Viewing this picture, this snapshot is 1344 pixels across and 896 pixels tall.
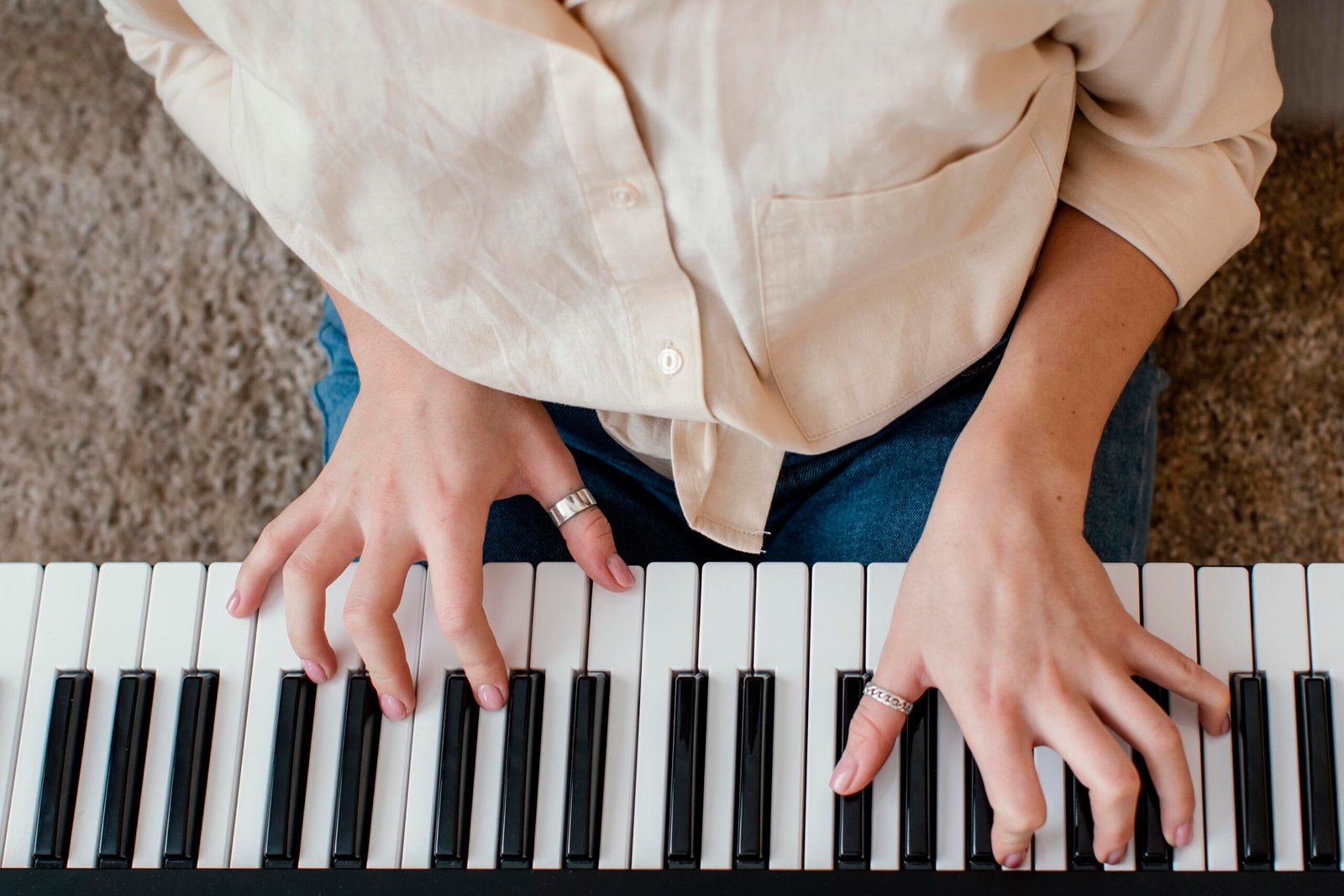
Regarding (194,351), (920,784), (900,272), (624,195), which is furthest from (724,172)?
(194,351)

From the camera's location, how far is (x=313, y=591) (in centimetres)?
67

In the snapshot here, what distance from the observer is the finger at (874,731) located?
0.61 m

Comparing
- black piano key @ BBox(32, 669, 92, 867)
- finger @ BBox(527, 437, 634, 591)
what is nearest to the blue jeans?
finger @ BBox(527, 437, 634, 591)

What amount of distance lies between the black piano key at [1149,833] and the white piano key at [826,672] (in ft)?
0.57

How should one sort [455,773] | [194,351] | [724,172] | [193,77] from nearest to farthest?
[724,172] → [455,773] → [193,77] → [194,351]

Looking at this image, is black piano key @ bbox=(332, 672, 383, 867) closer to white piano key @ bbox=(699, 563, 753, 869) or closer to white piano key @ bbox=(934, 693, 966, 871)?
white piano key @ bbox=(699, 563, 753, 869)

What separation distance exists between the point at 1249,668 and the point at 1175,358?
1.93 feet

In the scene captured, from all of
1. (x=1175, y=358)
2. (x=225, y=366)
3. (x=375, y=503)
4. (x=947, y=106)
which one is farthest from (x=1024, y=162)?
(x=225, y=366)

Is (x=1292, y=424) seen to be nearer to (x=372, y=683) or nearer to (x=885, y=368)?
(x=885, y=368)

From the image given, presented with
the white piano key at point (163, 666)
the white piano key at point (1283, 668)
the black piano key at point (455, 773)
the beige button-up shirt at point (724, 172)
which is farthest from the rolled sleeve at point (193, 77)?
the white piano key at point (1283, 668)

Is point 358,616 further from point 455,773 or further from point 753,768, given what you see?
point 753,768

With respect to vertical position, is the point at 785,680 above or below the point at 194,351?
below

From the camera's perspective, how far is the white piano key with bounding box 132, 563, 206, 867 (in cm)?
66

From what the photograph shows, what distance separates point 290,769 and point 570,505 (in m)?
0.24
